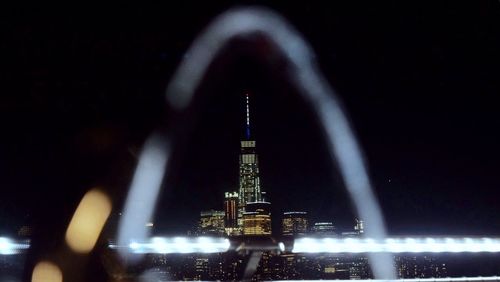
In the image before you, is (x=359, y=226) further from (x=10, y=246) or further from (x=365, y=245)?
(x=10, y=246)

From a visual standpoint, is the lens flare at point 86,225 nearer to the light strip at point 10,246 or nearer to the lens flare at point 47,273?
the lens flare at point 47,273

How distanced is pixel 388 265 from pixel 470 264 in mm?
1683

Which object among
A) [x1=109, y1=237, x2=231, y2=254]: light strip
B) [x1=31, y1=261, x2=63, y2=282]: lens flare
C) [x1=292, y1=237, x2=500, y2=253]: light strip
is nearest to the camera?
[x1=31, y1=261, x2=63, y2=282]: lens flare

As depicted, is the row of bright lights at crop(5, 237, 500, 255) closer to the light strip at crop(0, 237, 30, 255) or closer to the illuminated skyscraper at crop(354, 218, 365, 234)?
the light strip at crop(0, 237, 30, 255)

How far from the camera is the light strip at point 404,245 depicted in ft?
11.3

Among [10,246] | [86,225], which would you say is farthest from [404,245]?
[10,246]

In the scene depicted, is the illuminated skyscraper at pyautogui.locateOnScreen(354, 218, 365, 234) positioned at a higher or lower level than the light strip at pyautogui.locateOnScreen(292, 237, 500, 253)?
higher

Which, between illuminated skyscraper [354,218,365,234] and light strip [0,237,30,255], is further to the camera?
illuminated skyscraper [354,218,365,234]

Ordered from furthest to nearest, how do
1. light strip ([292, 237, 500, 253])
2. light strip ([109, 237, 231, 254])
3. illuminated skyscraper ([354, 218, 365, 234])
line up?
1. illuminated skyscraper ([354, 218, 365, 234])
2. light strip ([109, 237, 231, 254])
3. light strip ([292, 237, 500, 253])

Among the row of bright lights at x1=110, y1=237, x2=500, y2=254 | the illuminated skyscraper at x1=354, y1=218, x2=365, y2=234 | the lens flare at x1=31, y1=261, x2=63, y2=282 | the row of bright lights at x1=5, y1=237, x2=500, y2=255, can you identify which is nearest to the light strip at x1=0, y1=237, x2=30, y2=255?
the row of bright lights at x1=5, y1=237, x2=500, y2=255

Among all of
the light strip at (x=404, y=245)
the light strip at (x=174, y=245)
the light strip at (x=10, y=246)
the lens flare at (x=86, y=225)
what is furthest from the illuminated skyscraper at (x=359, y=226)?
the lens flare at (x=86, y=225)

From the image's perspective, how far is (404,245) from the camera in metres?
3.85

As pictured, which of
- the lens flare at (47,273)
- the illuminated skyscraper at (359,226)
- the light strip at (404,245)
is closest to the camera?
the lens flare at (47,273)

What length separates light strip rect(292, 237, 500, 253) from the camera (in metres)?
3.45
